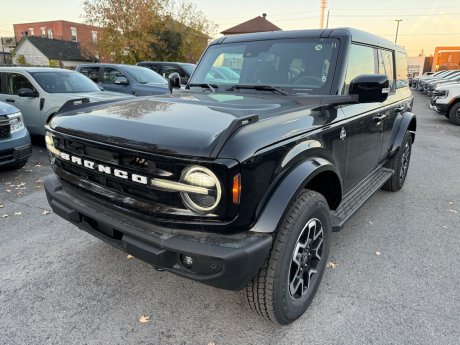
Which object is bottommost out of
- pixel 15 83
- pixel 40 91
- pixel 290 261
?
pixel 290 261

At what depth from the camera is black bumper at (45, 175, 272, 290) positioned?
72.3 inches

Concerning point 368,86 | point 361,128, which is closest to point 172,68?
point 361,128

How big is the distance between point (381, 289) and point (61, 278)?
8.35 feet

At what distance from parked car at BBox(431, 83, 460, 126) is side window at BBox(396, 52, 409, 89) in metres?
7.92

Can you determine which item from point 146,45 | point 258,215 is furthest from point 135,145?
point 146,45

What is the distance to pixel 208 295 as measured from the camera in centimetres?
273

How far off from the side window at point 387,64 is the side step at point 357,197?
106 centimetres

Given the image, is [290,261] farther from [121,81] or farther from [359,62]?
[121,81]

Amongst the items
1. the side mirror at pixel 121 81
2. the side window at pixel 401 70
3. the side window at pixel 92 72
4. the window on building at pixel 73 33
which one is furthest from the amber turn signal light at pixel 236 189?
the window on building at pixel 73 33

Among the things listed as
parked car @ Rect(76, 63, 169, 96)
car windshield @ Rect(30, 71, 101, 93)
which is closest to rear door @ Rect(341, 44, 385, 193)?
car windshield @ Rect(30, 71, 101, 93)

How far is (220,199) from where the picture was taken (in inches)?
72.7

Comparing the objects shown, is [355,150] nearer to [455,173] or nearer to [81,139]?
[81,139]

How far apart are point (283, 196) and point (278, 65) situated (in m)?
1.61

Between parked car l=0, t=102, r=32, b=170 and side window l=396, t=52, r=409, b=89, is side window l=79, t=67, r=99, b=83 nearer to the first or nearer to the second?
parked car l=0, t=102, r=32, b=170
